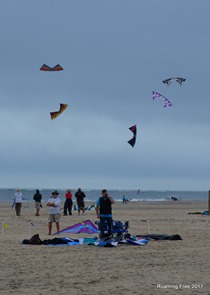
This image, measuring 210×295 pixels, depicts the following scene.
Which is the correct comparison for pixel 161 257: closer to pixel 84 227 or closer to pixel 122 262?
pixel 122 262

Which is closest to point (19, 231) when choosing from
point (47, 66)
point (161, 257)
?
point (47, 66)

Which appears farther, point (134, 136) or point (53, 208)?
point (134, 136)

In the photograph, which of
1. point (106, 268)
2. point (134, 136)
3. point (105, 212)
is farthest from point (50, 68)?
point (106, 268)

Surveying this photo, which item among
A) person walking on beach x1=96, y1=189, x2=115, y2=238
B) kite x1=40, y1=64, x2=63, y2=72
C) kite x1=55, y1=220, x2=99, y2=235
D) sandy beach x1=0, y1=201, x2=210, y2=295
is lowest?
sandy beach x1=0, y1=201, x2=210, y2=295

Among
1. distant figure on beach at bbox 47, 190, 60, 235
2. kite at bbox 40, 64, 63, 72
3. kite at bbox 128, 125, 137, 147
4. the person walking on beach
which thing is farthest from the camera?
kite at bbox 128, 125, 137, 147

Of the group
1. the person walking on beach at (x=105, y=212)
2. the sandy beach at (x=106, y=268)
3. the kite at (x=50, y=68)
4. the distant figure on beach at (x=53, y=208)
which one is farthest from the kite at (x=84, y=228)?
the kite at (x=50, y=68)

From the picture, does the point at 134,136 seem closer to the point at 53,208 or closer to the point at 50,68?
the point at 50,68

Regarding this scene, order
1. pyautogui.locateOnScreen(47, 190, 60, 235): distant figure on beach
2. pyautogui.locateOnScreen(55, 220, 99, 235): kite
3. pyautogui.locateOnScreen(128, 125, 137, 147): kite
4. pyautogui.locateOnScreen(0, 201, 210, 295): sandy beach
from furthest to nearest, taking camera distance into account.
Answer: pyautogui.locateOnScreen(128, 125, 137, 147): kite, pyautogui.locateOnScreen(55, 220, 99, 235): kite, pyautogui.locateOnScreen(47, 190, 60, 235): distant figure on beach, pyautogui.locateOnScreen(0, 201, 210, 295): sandy beach

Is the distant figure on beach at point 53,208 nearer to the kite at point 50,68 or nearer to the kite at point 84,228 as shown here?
the kite at point 84,228

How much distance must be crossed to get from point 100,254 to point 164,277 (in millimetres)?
3169

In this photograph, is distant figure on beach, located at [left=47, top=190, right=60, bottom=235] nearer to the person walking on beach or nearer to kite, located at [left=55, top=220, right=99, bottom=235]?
kite, located at [left=55, top=220, right=99, bottom=235]

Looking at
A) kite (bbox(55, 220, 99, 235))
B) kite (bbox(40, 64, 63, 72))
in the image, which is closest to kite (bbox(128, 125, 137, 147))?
kite (bbox(40, 64, 63, 72))

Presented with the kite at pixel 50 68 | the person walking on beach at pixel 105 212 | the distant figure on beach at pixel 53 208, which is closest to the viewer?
the person walking on beach at pixel 105 212

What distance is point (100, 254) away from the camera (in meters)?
12.5
